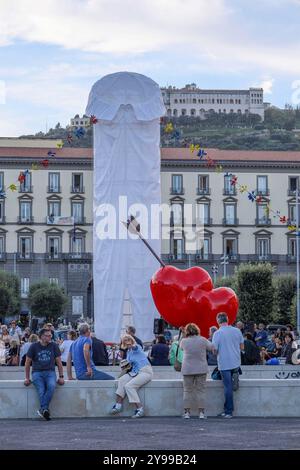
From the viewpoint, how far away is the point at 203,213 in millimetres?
95812

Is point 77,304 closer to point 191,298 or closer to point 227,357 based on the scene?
point 191,298

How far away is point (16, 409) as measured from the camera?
1973 centimetres

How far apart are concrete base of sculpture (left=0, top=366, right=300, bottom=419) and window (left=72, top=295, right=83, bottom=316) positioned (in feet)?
247

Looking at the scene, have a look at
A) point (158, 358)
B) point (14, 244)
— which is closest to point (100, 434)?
point (158, 358)

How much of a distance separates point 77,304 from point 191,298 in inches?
2595

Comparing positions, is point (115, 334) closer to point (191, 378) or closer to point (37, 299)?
point (191, 378)

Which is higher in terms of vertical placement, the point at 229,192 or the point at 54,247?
the point at 229,192

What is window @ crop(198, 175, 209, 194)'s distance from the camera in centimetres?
9588

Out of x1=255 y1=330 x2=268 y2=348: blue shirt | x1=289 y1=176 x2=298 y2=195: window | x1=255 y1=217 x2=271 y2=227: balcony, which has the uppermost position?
x1=289 y1=176 x2=298 y2=195: window

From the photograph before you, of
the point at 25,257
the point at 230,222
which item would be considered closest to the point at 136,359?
the point at 25,257

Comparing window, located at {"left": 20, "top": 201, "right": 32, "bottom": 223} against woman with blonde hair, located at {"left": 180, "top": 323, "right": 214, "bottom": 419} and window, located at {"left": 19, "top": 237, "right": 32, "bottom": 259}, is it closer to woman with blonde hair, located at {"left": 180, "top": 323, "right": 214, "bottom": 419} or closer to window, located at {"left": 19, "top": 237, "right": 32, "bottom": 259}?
window, located at {"left": 19, "top": 237, "right": 32, "bottom": 259}

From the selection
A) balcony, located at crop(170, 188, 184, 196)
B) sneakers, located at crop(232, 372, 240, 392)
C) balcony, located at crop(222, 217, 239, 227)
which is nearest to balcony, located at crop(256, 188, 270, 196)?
balcony, located at crop(222, 217, 239, 227)

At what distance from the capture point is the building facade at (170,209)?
3745 inches

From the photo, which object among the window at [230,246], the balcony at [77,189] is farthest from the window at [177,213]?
the balcony at [77,189]
